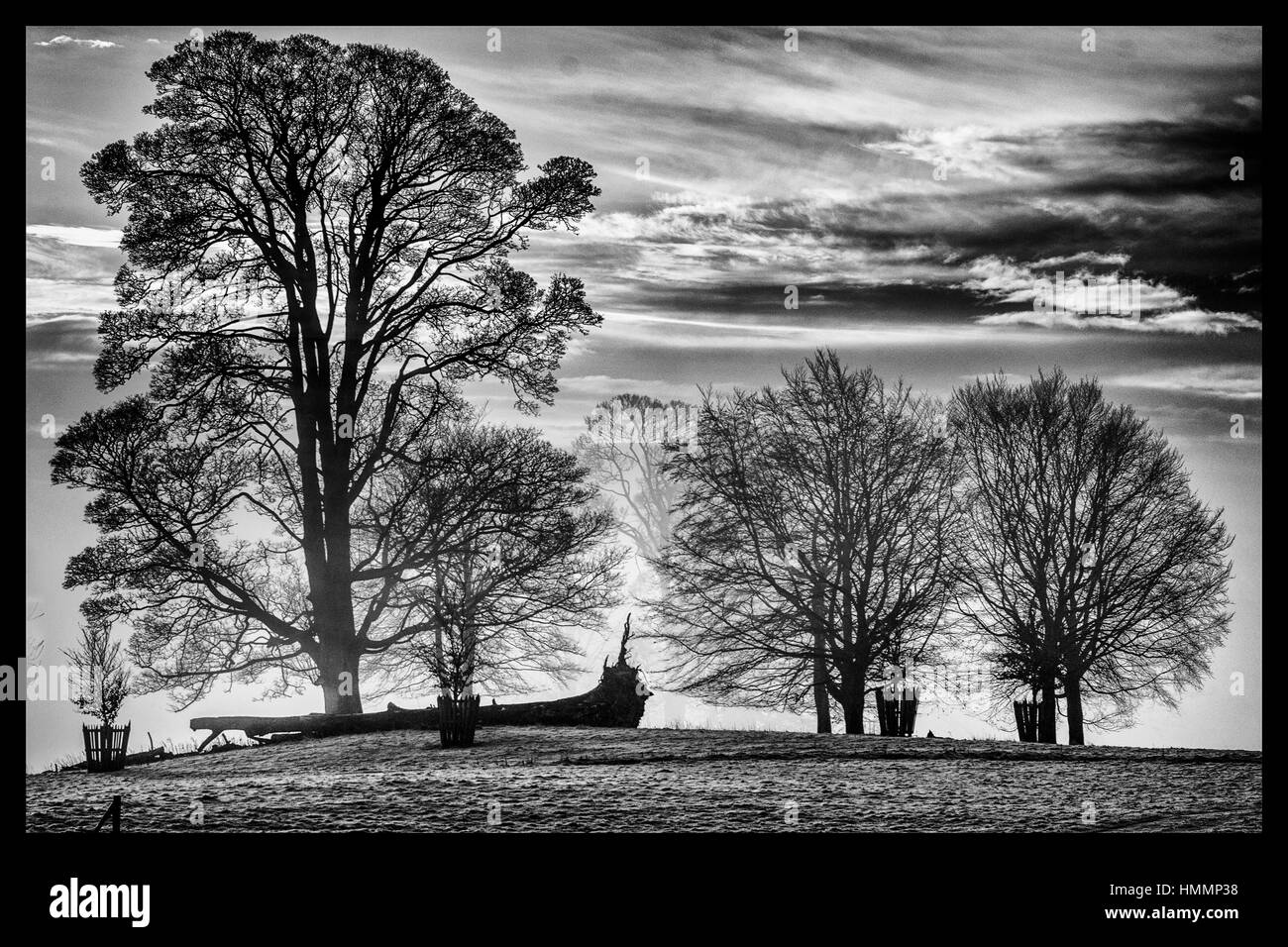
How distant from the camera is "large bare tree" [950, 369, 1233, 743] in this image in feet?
89.4

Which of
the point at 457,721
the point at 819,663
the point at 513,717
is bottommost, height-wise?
the point at 513,717

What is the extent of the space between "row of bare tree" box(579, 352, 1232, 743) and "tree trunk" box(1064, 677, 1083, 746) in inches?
2.8

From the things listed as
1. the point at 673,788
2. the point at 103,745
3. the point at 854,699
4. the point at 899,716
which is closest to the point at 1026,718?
the point at 899,716

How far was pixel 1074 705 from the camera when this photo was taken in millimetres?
27062

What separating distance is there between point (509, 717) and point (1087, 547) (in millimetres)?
14534

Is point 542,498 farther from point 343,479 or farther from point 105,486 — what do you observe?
point 105,486

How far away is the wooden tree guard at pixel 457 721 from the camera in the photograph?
55.5 feet

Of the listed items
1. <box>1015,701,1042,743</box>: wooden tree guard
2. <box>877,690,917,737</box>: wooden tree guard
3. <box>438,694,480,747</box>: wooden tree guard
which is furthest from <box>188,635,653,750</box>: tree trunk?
<box>1015,701,1042,743</box>: wooden tree guard

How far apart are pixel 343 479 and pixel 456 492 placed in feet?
8.62

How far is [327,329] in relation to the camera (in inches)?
907

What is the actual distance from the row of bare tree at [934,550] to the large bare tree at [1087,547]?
5cm

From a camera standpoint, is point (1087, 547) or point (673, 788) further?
point (1087, 547)

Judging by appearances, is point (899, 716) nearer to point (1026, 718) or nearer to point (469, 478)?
point (1026, 718)

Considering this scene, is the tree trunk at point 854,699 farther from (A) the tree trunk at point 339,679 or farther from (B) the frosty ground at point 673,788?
(A) the tree trunk at point 339,679
